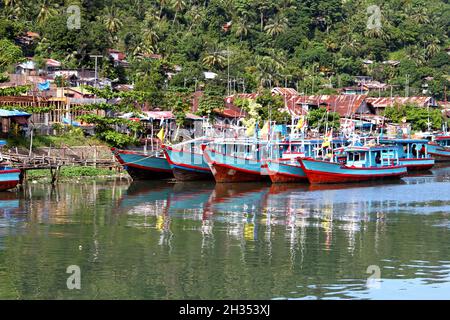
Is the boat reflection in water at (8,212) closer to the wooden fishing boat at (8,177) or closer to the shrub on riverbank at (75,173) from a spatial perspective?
the wooden fishing boat at (8,177)

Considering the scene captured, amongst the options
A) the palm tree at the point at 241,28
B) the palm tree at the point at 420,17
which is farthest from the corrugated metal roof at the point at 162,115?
the palm tree at the point at 420,17

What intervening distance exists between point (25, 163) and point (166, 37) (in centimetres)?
6538

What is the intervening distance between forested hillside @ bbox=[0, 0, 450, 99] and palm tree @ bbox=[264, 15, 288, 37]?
16cm

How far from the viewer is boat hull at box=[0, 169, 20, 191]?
46.0 meters

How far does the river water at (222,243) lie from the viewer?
2778 centimetres

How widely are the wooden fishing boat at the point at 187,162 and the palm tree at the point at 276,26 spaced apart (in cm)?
6682

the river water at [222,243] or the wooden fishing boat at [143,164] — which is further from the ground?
the wooden fishing boat at [143,164]

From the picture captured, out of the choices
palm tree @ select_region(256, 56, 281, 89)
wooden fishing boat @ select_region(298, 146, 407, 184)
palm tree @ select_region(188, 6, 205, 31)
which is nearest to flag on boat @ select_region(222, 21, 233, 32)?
palm tree @ select_region(188, 6, 205, 31)

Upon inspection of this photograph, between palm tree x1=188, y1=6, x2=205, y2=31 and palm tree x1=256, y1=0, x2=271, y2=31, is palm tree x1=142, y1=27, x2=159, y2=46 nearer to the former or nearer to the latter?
palm tree x1=188, y1=6, x2=205, y2=31

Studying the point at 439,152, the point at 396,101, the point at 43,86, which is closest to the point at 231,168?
the point at 43,86


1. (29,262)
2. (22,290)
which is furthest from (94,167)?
(22,290)

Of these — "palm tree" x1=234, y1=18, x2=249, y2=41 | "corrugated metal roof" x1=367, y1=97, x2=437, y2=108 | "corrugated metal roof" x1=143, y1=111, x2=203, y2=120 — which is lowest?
"corrugated metal roof" x1=143, y1=111, x2=203, y2=120

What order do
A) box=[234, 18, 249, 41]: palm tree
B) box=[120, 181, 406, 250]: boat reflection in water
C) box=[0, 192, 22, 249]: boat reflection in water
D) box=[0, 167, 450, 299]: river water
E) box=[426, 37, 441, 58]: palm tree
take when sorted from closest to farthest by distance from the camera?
box=[0, 167, 450, 299]: river water, box=[0, 192, 22, 249]: boat reflection in water, box=[120, 181, 406, 250]: boat reflection in water, box=[234, 18, 249, 41]: palm tree, box=[426, 37, 441, 58]: palm tree
